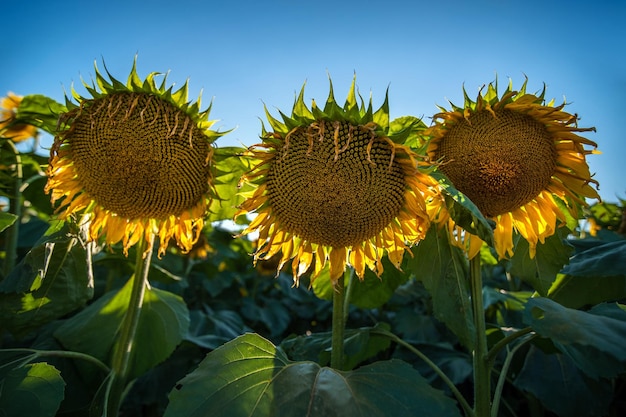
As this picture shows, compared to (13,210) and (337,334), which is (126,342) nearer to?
(337,334)

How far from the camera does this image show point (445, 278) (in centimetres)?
201

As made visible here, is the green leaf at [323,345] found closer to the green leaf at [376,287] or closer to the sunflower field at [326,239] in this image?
the sunflower field at [326,239]

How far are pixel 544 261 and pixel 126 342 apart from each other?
179cm

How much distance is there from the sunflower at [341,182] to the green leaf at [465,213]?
0.08 metres

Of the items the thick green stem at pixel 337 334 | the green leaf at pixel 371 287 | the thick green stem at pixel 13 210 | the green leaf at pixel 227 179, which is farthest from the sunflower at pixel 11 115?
the thick green stem at pixel 337 334

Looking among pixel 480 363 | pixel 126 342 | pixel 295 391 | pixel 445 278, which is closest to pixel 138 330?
pixel 126 342

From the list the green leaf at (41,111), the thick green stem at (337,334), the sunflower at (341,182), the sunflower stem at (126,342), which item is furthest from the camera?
the green leaf at (41,111)

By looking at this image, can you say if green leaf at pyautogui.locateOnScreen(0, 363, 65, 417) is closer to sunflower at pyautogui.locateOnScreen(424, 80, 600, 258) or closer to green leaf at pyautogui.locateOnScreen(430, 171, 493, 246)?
green leaf at pyautogui.locateOnScreen(430, 171, 493, 246)

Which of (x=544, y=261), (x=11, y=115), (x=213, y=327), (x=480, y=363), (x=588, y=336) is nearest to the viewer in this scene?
(x=588, y=336)

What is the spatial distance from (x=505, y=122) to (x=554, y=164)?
32 centimetres

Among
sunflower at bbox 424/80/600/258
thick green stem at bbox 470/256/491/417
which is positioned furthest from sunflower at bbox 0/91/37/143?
thick green stem at bbox 470/256/491/417

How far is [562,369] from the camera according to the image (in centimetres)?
247

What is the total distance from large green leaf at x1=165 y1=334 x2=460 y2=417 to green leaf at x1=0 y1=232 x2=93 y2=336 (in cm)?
91

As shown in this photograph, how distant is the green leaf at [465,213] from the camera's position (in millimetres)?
1501
